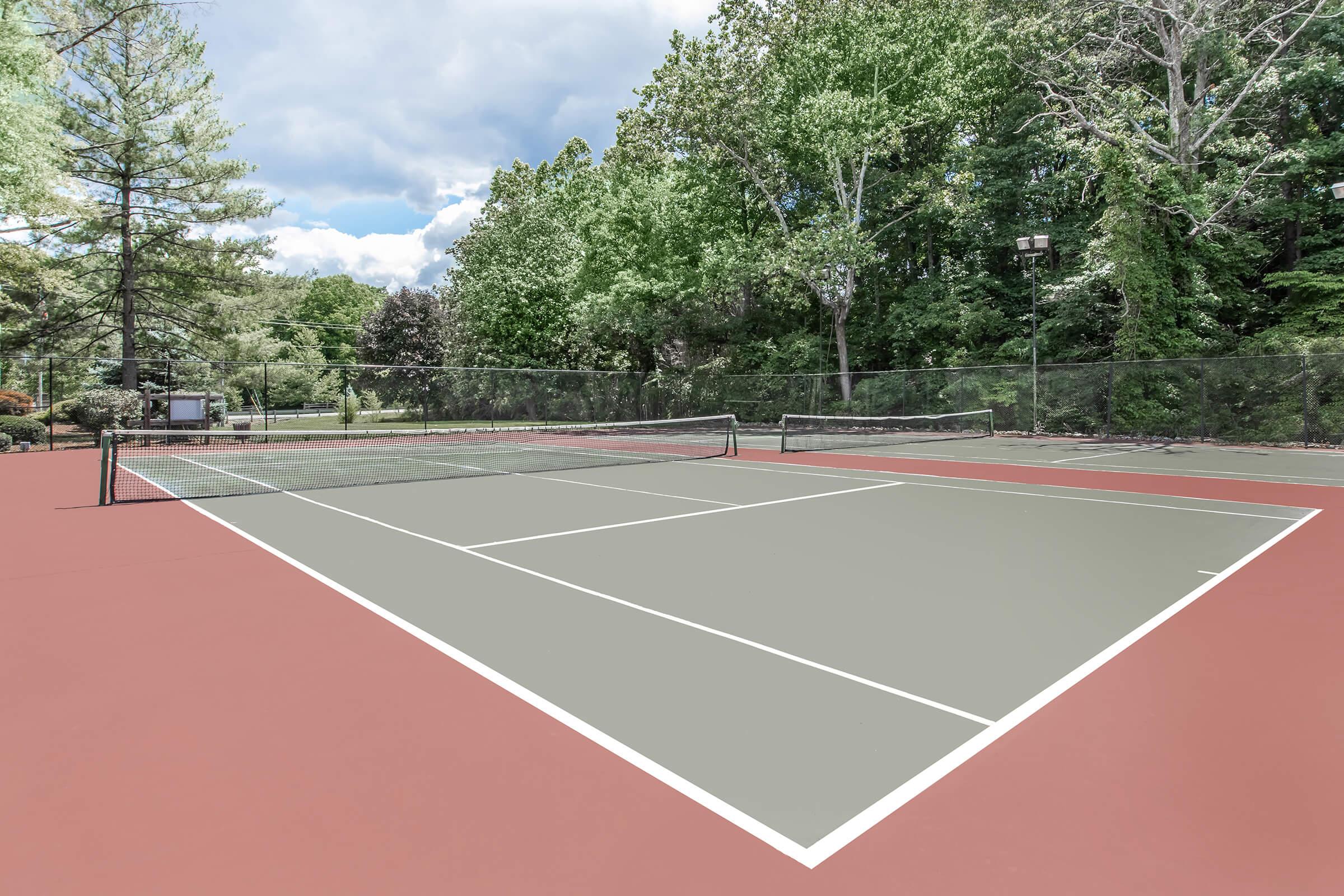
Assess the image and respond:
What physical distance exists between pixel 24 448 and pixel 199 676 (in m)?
24.1

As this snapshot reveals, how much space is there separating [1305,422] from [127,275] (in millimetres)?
40134

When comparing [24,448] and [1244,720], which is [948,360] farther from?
[24,448]

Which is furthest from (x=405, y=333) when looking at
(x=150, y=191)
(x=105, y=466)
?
(x=105, y=466)

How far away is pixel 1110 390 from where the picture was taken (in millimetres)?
22906

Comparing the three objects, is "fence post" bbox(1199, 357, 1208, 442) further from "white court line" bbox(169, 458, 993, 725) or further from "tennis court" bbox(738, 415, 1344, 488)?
"white court line" bbox(169, 458, 993, 725)

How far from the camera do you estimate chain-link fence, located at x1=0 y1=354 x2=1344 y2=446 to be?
20234 mm

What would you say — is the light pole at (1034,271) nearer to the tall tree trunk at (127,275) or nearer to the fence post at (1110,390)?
the fence post at (1110,390)

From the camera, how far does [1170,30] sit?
84.8 feet

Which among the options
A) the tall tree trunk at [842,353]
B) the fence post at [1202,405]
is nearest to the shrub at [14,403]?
the tall tree trunk at [842,353]

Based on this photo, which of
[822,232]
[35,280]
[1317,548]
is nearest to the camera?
[1317,548]

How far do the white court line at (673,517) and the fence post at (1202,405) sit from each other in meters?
14.5

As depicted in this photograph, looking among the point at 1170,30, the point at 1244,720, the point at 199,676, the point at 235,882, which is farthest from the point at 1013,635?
the point at 1170,30

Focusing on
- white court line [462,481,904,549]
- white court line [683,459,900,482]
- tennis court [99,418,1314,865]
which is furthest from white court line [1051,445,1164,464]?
white court line [462,481,904,549]

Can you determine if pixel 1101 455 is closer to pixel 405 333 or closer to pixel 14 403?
pixel 14 403
